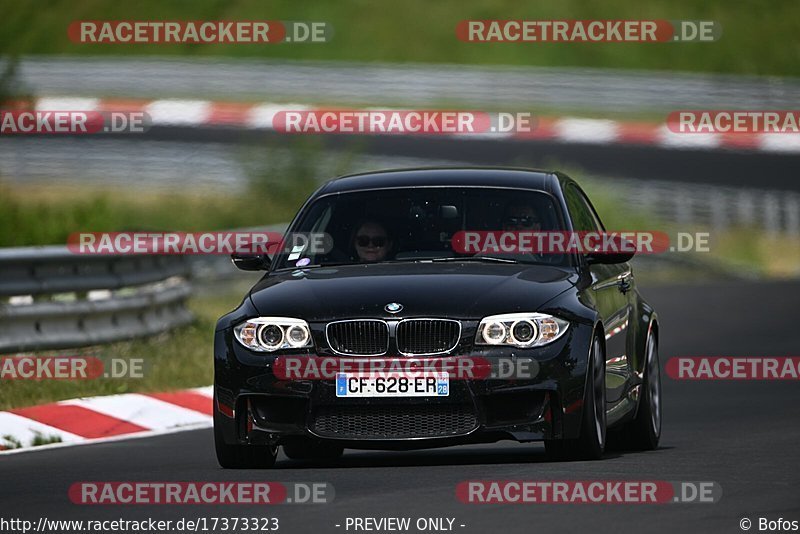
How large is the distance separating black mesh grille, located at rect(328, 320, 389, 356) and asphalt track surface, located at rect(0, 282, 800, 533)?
0.62 metres

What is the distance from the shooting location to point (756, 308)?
25.1m

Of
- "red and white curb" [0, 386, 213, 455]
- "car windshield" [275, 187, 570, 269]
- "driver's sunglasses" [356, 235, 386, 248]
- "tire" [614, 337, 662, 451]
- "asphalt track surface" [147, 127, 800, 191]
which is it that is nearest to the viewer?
"car windshield" [275, 187, 570, 269]

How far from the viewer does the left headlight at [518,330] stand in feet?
33.6

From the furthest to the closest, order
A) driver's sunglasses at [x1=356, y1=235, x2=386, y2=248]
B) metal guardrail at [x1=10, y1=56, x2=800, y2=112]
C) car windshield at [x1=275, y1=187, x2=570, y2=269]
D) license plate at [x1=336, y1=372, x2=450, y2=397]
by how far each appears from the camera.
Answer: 1. metal guardrail at [x1=10, y1=56, x2=800, y2=112]
2. driver's sunglasses at [x1=356, y1=235, x2=386, y2=248]
3. car windshield at [x1=275, y1=187, x2=570, y2=269]
4. license plate at [x1=336, y1=372, x2=450, y2=397]

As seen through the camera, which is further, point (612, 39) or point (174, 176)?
point (612, 39)

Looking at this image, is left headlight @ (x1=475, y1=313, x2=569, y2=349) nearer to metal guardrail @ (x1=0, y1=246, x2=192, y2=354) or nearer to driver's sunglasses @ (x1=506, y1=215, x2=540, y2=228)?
driver's sunglasses @ (x1=506, y1=215, x2=540, y2=228)

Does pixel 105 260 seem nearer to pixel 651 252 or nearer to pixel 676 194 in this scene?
pixel 651 252

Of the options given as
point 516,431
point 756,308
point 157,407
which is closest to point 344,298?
point 516,431

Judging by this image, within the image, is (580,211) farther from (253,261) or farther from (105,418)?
(105,418)

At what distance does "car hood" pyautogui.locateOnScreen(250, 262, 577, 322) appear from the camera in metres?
10.3

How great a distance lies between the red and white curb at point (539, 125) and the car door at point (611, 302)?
1076 inches

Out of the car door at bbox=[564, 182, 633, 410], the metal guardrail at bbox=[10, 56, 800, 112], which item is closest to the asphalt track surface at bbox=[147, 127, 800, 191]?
the metal guardrail at bbox=[10, 56, 800, 112]

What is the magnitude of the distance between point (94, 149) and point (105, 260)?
2011 centimetres

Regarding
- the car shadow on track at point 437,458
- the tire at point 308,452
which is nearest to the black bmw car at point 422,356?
the car shadow on track at point 437,458
